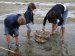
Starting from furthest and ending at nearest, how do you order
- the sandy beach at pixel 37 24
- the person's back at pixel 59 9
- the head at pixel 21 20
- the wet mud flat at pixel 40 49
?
1. the person's back at pixel 59 9
2. the sandy beach at pixel 37 24
3. the wet mud flat at pixel 40 49
4. the head at pixel 21 20

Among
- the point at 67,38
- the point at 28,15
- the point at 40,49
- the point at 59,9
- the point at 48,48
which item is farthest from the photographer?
the point at 67,38

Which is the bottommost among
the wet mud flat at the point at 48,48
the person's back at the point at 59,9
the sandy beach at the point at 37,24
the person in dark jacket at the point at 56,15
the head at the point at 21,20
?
the sandy beach at the point at 37,24

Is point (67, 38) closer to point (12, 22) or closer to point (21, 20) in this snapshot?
point (12, 22)

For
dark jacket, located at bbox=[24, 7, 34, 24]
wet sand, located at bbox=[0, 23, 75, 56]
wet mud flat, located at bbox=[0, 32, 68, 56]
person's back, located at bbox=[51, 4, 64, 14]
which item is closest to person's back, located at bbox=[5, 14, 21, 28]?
wet mud flat, located at bbox=[0, 32, 68, 56]

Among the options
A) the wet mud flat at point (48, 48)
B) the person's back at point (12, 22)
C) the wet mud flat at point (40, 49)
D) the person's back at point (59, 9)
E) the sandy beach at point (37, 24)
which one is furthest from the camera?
the person's back at point (59, 9)

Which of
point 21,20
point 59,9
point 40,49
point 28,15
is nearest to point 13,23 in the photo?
point 21,20

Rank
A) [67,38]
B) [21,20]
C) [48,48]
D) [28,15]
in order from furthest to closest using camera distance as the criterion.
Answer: [67,38]
[28,15]
[48,48]
[21,20]

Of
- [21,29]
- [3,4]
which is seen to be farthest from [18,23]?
[3,4]

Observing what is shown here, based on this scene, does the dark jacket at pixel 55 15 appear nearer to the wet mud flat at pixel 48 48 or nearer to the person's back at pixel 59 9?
the person's back at pixel 59 9

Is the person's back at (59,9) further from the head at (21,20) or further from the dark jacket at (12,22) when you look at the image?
the head at (21,20)

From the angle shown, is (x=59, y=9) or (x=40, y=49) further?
(x=59, y=9)

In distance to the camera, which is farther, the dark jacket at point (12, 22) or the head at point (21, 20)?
the dark jacket at point (12, 22)

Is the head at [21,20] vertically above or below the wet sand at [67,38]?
above

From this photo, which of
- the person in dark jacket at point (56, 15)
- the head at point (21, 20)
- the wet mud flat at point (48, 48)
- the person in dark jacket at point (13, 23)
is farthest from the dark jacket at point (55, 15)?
the head at point (21, 20)
